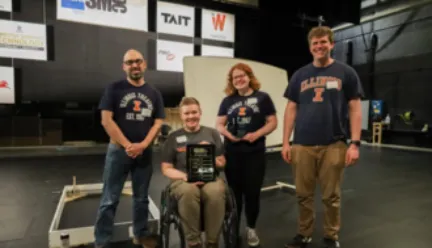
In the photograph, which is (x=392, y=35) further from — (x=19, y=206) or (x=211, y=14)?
(x=19, y=206)

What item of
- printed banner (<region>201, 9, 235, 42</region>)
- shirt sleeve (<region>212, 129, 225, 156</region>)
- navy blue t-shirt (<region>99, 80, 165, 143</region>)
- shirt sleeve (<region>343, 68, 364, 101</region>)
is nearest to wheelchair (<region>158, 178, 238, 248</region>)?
shirt sleeve (<region>212, 129, 225, 156</region>)

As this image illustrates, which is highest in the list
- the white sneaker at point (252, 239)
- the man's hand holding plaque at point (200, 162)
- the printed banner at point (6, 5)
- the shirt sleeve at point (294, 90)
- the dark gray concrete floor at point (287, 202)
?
the printed banner at point (6, 5)

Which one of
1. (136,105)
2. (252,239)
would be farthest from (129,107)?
(252,239)

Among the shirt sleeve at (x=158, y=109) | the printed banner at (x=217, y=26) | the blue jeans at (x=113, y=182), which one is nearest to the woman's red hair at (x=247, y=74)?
the shirt sleeve at (x=158, y=109)

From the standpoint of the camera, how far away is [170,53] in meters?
7.18

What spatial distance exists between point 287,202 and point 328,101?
1.62 m

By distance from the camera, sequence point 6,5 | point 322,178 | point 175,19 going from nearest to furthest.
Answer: point 322,178 < point 6,5 < point 175,19

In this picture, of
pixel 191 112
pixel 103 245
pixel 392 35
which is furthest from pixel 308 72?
pixel 392 35

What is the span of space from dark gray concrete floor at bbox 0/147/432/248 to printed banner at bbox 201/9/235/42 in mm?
3987

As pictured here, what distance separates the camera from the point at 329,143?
1.70 m

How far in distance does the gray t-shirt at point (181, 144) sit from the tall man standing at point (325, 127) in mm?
552

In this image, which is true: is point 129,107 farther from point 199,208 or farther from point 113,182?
point 199,208

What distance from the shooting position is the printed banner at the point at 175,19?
23.0ft

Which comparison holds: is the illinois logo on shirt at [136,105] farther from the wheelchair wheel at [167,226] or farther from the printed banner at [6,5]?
the printed banner at [6,5]
